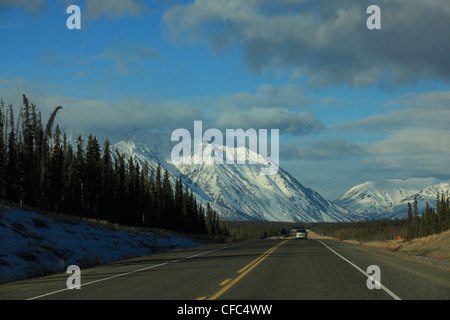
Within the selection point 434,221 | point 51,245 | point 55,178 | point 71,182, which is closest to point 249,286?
point 51,245

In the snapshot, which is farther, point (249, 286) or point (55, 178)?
point (55, 178)

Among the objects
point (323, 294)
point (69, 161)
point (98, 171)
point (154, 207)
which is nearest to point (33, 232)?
point (323, 294)

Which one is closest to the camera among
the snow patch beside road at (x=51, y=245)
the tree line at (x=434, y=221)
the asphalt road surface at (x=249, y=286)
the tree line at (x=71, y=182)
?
the asphalt road surface at (x=249, y=286)

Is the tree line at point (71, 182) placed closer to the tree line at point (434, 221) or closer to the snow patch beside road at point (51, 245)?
the snow patch beside road at point (51, 245)

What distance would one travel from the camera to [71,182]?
79.5 meters

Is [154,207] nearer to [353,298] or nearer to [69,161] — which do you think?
[69,161]

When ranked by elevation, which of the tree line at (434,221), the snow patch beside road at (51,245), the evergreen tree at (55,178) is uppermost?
the evergreen tree at (55,178)

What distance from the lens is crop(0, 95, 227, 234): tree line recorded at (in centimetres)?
6359

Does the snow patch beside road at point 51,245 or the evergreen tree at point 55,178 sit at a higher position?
the evergreen tree at point 55,178

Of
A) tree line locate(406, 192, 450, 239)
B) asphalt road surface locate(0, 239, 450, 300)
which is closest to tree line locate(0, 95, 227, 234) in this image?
asphalt road surface locate(0, 239, 450, 300)

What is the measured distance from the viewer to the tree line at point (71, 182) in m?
63.6

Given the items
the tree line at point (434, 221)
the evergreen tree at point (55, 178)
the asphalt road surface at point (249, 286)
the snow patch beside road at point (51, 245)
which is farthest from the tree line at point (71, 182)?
the tree line at point (434, 221)

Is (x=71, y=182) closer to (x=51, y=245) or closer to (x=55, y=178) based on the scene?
(x=55, y=178)

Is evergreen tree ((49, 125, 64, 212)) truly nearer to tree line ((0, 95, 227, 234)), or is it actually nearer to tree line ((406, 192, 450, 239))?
tree line ((0, 95, 227, 234))
